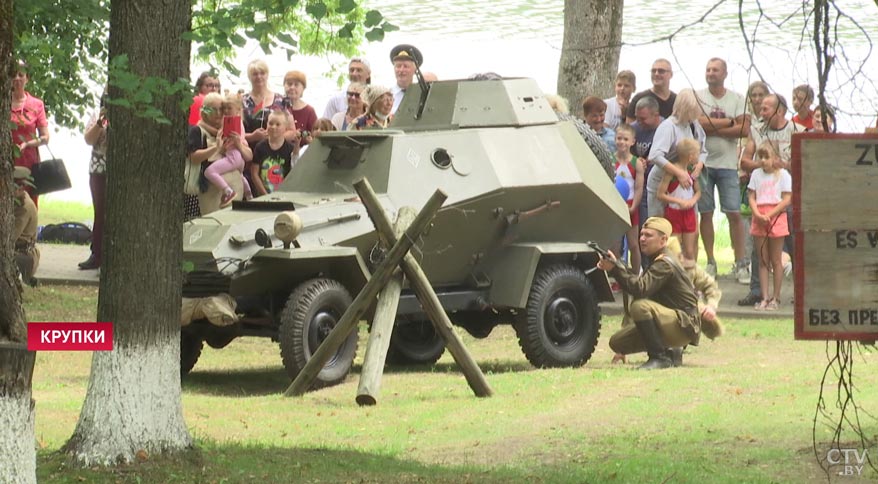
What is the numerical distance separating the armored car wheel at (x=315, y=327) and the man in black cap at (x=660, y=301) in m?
2.08

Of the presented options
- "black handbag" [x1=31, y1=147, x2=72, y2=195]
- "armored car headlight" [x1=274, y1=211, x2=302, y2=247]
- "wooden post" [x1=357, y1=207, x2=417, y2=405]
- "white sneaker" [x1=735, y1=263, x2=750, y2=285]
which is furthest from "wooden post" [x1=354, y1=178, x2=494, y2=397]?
"white sneaker" [x1=735, y1=263, x2=750, y2=285]

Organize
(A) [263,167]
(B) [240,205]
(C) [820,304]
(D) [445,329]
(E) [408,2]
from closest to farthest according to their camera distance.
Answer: (C) [820,304] < (D) [445,329] < (B) [240,205] < (A) [263,167] < (E) [408,2]

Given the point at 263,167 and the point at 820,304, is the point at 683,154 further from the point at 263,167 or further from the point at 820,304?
the point at 820,304

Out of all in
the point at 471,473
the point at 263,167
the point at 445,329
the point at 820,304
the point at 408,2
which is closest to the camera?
the point at 820,304

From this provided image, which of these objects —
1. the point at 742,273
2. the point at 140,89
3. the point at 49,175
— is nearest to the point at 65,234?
the point at 49,175

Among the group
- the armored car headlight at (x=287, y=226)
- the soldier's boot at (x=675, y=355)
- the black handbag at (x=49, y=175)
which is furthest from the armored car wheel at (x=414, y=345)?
the black handbag at (x=49, y=175)

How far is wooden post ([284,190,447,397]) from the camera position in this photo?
39.2 ft

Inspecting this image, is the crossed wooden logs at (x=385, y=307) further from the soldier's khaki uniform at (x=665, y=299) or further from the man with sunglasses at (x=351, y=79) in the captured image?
the man with sunglasses at (x=351, y=79)

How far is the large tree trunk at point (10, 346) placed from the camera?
7.40 metres

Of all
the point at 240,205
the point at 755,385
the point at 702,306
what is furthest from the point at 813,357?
the point at 240,205

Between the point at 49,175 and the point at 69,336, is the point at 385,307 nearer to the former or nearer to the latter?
the point at 69,336

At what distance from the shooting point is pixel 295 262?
42.7 feet

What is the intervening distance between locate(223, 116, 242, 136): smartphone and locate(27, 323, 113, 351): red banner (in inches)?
289

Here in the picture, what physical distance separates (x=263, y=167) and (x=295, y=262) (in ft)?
12.7
